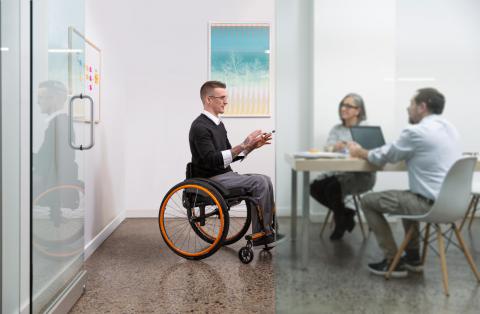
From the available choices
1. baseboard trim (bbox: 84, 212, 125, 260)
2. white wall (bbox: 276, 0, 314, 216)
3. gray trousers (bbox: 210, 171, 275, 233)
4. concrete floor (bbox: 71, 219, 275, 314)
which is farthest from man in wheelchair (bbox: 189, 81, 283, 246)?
white wall (bbox: 276, 0, 314, 216)

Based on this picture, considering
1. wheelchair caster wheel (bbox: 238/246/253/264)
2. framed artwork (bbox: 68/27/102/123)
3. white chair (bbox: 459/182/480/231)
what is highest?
framed artwork (bbox: 68/27/102/123)

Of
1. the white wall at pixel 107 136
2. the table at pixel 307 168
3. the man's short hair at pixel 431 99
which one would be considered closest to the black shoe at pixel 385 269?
the table at pixel 307 168

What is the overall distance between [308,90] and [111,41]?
2.72m

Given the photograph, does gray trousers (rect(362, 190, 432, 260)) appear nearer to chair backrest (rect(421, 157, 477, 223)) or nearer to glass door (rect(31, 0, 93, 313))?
chair backrest (rect(421, 157, 477, 223))

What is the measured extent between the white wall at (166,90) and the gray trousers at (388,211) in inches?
121

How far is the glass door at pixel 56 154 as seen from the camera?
187 centimetres

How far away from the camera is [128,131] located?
4.64 m

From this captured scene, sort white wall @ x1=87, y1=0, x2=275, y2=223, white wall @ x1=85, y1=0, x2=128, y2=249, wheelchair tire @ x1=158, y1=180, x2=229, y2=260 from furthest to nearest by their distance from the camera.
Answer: white wall @ x1=87, y1=0, x2=275, y2=223 → white wall @ x1=85, y1=0, x2=128, y2=249 → wheelchair tire @ x1=158, y1=180, x2=229, y2=260

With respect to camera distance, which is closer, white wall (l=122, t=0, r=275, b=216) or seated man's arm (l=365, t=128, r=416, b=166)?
seated man's arm (l=365, t=128, r=416, b=166)

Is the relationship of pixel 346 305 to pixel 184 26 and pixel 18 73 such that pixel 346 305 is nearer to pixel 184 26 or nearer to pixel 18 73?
pixel 18 73

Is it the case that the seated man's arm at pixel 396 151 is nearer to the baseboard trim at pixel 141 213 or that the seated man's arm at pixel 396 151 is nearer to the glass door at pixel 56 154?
the glass door at pixel 56 154

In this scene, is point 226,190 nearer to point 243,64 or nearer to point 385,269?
point 385,269

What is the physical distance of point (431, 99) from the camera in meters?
1.57

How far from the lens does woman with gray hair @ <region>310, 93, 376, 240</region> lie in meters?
1.55
